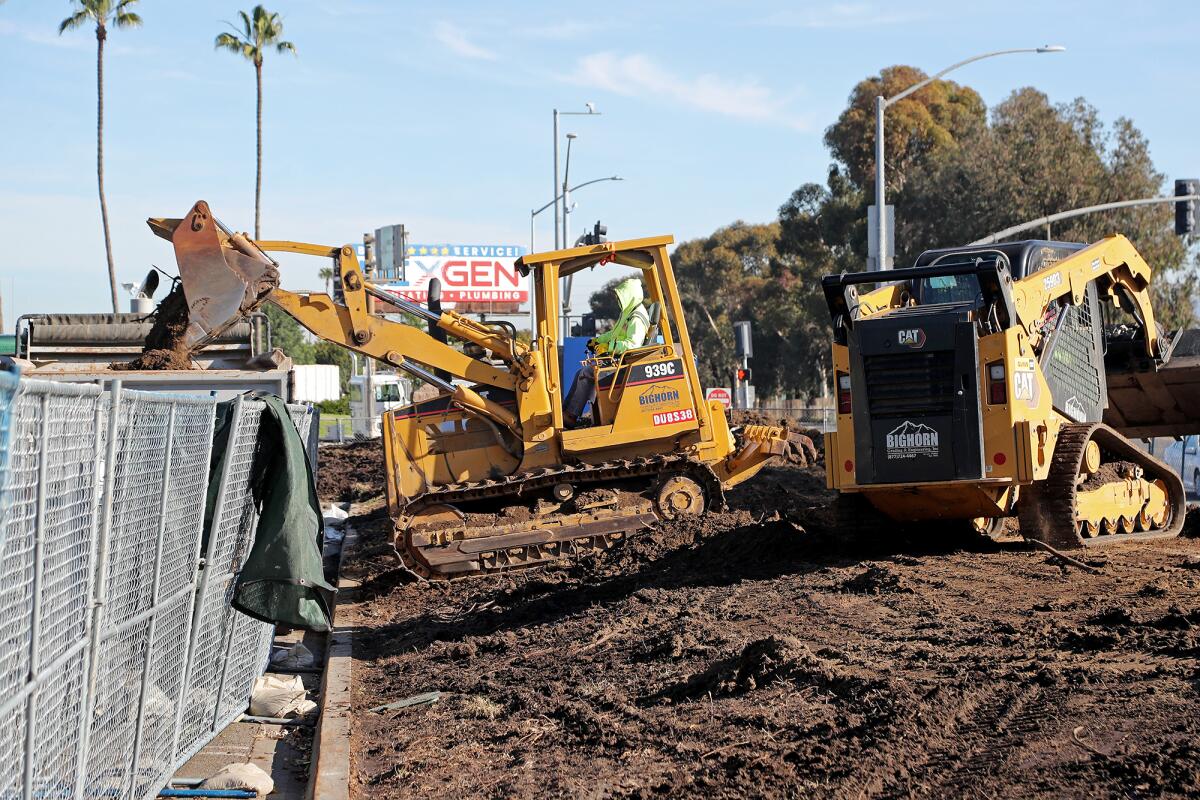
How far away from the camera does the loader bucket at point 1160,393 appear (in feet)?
42.6

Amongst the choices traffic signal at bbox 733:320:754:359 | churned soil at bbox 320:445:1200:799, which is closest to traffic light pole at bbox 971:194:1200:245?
traffic signal at bbox 733:320:754:359

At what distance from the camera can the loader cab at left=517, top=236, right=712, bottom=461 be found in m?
13.5

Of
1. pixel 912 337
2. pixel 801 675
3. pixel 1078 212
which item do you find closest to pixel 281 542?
pixel 801 675

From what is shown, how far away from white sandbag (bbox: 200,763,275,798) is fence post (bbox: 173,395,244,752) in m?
0.28

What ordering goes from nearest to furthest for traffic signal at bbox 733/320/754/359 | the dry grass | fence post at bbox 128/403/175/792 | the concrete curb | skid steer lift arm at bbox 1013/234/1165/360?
fence post at bbox 128/403/175/792, the concrete curb, the dry grass, skid steer lift arm at bbox 1013/234/1165/360, traffic signal at bbox 733/320/754/359

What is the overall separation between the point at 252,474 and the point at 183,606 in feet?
4.67

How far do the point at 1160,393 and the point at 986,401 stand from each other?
460 centimetres

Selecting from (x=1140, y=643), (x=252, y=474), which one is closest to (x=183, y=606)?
(x=252, y=474)

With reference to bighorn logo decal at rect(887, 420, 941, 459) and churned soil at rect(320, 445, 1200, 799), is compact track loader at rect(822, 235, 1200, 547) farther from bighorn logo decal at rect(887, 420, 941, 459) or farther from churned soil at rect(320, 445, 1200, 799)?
churned soil at rect(320, 445, 1200, 799)

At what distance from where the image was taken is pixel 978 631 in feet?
25.0

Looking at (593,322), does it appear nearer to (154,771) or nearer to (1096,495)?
(1096,495)

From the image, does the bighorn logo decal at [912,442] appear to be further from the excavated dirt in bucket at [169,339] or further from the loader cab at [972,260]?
the excavated dirt in bucket at [169,339]

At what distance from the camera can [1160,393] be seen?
13242 millimetres

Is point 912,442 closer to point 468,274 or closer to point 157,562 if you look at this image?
point 157,562
